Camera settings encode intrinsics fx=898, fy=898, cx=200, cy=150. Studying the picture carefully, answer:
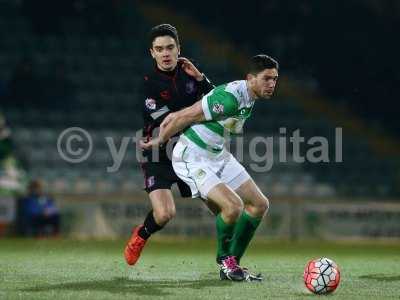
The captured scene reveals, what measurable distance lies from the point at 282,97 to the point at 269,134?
1.44 meters

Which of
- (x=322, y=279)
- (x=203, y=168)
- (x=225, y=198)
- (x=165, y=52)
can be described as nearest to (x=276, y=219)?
(x=165, y=52)

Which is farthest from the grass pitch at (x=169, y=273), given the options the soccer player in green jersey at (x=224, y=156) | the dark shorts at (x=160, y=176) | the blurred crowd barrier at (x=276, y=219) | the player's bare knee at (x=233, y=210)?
the blurred crowd barrier at (x=276, y=219)

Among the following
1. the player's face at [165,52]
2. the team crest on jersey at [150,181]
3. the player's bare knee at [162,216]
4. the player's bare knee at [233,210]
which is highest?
the player's face at [165,52]

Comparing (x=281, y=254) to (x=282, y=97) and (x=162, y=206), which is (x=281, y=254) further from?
(x=282, y=97)

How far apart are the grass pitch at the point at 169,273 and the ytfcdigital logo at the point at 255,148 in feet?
13.9

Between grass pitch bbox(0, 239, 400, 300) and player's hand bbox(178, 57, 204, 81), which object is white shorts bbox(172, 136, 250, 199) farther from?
grass pitch bbox(0, 239, 400, 300)

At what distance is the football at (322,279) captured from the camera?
248 inches

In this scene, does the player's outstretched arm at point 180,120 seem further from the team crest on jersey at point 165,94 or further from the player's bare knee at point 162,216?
the player's bare knee at point 162,216

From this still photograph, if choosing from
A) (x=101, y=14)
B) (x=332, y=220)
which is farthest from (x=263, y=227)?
(x=101, y=14)

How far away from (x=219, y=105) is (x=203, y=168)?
0.59 meters

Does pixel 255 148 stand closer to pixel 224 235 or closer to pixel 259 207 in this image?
pixel 259 207

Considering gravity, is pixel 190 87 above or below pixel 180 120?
above

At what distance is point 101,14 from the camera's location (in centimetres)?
1888

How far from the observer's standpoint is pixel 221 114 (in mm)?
6887
